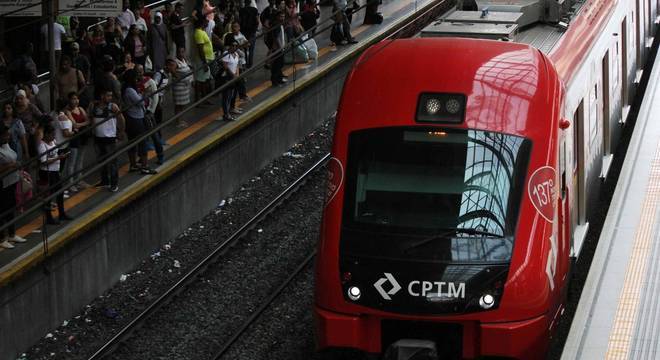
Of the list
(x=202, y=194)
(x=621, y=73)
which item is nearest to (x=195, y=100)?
(x=202, y=194)

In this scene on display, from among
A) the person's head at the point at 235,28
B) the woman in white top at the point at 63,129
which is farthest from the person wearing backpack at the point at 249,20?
the woman in white top at the point at 63,129

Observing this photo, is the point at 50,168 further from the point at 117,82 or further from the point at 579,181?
the point at 579,181

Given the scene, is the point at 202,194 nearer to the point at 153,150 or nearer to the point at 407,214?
the point at 153,150

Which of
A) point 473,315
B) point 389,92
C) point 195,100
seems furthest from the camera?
point 195,100

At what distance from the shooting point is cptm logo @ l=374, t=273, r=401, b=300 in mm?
11672

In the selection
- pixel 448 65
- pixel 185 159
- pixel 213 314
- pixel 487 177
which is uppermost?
pixel 448 65

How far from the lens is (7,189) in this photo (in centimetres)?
1532

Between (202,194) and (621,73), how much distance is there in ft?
20.8

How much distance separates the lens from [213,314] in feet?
52.6

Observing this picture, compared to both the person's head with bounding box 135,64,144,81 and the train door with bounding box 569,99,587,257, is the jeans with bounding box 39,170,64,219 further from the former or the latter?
the train door with bounding box 569,99,587,257

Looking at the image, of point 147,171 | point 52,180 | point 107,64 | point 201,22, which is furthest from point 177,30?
point 52,180

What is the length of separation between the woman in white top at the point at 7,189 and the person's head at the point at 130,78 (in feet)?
8.52

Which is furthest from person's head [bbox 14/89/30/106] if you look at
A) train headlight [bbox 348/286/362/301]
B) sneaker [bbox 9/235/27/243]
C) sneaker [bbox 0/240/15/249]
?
train headlight [bbox 348/286/362/301]

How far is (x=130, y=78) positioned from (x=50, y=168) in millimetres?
2329
